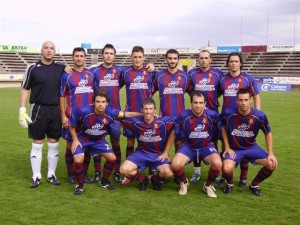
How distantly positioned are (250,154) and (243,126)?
392mm

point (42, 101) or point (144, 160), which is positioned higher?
point (42, 101)

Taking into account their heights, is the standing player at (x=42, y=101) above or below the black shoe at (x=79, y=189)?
above

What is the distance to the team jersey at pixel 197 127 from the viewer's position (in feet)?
16.6

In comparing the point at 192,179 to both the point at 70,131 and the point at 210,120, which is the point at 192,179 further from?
the point at 70,131

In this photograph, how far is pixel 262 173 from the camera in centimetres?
488

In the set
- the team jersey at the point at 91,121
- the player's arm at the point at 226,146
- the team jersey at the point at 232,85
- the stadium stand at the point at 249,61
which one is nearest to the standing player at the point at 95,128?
the team jersey at the point at 91,121

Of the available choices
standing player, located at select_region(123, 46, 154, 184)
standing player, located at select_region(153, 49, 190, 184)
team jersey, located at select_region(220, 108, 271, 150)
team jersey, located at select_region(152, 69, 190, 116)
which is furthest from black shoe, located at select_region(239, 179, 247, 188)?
standing player, located at select_region(123, 46, 154, 184)

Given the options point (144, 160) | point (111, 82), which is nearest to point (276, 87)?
point (111, 82)

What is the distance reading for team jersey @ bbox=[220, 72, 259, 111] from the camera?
534 cm

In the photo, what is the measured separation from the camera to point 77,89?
17.6 ft

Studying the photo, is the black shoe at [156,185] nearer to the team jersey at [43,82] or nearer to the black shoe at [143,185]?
the black shoe at [143,185]

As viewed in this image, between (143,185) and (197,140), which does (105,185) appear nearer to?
(143,185)

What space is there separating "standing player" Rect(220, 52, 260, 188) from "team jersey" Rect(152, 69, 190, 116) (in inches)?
22.6

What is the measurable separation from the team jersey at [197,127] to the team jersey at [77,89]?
1.38m
